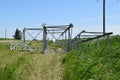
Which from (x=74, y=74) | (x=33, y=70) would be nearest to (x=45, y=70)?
(x=33, y=70)

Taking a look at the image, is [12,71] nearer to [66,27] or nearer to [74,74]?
[74,74]

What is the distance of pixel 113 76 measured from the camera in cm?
733

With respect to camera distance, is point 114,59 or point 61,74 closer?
point 114,59

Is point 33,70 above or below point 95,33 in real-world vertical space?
below

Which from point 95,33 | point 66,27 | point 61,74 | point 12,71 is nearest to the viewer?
point 61,74

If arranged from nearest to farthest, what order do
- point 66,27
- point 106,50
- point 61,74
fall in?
point 106,50
point 61,74
point 66,27

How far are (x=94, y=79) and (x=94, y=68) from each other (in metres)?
0.87

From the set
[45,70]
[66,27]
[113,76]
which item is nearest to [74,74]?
[113,76]

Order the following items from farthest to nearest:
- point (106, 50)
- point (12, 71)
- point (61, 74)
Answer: point (12, 71)
point (61, 74)
point (106, 50)

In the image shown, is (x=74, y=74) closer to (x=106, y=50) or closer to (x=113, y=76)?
→ (x=106, y=50)

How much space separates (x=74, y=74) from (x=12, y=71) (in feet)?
11.4

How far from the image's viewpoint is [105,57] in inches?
358

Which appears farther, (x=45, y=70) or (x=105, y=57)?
(x=45, y=70)

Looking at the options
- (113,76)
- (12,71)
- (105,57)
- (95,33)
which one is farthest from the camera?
(95,33)
